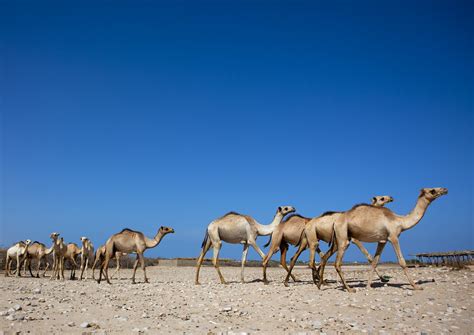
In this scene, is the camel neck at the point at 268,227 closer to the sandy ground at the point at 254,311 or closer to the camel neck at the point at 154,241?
the sandy ground at the point at 254,311

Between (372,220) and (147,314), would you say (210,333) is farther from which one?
(372,220)

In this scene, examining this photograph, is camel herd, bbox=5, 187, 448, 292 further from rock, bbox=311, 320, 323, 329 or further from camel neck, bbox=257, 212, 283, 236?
rock, bbox=311, 320, 323, 329

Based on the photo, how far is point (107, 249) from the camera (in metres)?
23.6

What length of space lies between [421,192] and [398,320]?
21.7ft

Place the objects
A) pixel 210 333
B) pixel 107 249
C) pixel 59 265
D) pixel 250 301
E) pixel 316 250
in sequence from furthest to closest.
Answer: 1. pixel 59 265
2. pixel 107 249
3. pixel 316 250
4. pixel 250 301
5. pixel 210 333

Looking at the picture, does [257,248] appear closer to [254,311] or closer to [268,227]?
[268,227]

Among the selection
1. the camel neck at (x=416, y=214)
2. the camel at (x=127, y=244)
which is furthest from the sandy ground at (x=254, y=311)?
the camel at (x=127, y=244)

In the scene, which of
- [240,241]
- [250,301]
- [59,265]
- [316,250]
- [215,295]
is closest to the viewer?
[250,301]

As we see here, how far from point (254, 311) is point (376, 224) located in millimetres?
5723

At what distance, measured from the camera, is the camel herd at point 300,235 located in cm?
1520

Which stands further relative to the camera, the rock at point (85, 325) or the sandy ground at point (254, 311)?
the sandy ground at point (254, 311)

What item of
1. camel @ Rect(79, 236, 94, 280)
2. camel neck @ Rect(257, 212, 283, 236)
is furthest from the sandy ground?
camel @ Rect(79, 236, 94, 280)

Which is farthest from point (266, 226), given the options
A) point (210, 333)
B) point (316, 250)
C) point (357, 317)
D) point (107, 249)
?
point (210, 333)

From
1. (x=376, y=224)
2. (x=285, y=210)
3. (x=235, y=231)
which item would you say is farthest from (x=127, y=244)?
(x=376, y=224)
